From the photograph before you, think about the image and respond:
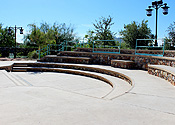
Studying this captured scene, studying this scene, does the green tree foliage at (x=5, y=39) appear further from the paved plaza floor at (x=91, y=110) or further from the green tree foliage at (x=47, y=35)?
the paved plaza floor at (x=91, y=110)

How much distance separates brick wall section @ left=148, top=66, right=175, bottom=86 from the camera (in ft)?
18.2

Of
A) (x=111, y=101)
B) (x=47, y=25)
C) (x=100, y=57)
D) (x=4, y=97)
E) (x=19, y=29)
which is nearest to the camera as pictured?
(x=111, y=101)

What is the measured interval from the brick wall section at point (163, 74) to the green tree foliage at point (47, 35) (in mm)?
15553

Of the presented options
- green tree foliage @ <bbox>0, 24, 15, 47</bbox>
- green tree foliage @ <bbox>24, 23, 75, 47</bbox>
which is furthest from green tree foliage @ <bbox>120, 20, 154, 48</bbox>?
green tree foliage @ <bbox>0, 24, 15, 47</bbox>

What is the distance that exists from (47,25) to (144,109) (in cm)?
3145

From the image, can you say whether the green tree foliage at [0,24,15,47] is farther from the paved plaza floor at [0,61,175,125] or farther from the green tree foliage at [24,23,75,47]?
the paved plaza floor at [0,61,175,125]

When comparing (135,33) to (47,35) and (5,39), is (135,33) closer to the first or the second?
(47,35)

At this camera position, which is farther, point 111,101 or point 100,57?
point 100,57

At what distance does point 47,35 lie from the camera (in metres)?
21.3

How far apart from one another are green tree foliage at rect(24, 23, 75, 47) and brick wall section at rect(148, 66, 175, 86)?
1555cm

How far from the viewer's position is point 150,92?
4.50 meters

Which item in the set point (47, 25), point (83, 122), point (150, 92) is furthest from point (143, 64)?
point (47, 25)

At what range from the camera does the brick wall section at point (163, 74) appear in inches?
218

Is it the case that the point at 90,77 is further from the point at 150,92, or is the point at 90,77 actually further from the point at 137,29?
the point at 137,29
